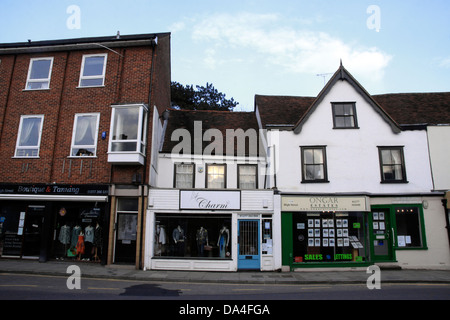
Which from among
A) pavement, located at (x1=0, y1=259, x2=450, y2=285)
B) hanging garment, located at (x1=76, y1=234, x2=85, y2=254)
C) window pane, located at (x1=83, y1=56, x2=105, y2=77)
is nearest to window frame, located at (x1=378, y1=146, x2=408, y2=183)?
pavement, located at (x1=0, y1=259, x2=450, y2=285)

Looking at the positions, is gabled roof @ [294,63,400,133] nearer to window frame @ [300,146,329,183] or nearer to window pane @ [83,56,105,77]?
window frame @ [300,146,329,183]

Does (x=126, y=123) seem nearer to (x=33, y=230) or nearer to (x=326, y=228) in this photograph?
(x=33, y=230)

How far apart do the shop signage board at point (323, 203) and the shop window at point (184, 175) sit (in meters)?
5.09

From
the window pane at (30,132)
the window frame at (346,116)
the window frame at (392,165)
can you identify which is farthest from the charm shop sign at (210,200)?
the window pane at (30,132)

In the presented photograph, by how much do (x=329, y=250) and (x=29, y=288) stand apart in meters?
12.4

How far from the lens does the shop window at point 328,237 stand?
14.4 m

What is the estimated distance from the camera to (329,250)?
47.6ft

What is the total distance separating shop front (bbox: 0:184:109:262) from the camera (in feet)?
48.1

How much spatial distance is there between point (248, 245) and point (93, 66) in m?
12.6

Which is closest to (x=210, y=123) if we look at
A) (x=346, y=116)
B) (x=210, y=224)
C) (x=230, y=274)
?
(x=210, y=224)

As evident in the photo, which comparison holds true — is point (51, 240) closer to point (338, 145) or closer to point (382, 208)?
point (338, 145)

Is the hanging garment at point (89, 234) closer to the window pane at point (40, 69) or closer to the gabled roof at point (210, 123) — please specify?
the gabled roof at point (210, 123)

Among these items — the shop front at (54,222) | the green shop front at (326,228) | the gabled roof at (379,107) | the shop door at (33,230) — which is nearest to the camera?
the green shop front at (326,228)
